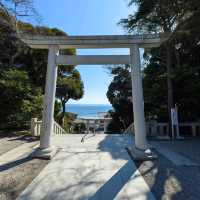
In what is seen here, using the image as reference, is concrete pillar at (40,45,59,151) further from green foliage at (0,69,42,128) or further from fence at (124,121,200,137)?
fence at (124,121,200,137)

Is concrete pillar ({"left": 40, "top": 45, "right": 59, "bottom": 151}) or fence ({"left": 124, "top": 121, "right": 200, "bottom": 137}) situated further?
fence ({"left": 124, "top": 121, "right": 200, "bottom": 137})

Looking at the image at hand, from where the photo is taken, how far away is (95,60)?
19.8ft

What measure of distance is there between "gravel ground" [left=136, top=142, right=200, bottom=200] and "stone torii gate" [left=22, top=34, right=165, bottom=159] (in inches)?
25.7

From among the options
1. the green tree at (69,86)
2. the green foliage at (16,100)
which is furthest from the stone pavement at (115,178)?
the green tree at (69,86)

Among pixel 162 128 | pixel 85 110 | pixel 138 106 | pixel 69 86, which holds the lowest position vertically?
pixel 162 128

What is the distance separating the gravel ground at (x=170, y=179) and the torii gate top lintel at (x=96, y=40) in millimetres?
3167

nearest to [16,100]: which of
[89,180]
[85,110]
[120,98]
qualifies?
[89,180]

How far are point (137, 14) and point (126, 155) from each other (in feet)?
24.5

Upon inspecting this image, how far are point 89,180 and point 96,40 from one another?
3597mm

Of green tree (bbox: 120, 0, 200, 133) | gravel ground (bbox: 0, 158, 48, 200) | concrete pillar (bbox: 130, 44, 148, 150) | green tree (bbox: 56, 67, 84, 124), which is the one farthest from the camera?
green tree (bbox: 56, 67, 84, 124)

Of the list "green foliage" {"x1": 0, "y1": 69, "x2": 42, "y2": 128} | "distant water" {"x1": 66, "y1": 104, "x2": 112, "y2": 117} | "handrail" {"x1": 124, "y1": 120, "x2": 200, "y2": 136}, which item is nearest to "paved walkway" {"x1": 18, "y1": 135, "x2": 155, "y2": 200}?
"handrail" {"x1": 124, "y1": 120, "x2": 200, "y2": 136}

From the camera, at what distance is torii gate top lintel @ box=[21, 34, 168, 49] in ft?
19.0

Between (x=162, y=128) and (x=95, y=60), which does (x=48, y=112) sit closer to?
(x=95, y=60)

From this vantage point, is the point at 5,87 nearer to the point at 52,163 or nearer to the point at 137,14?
the point at 52,163
